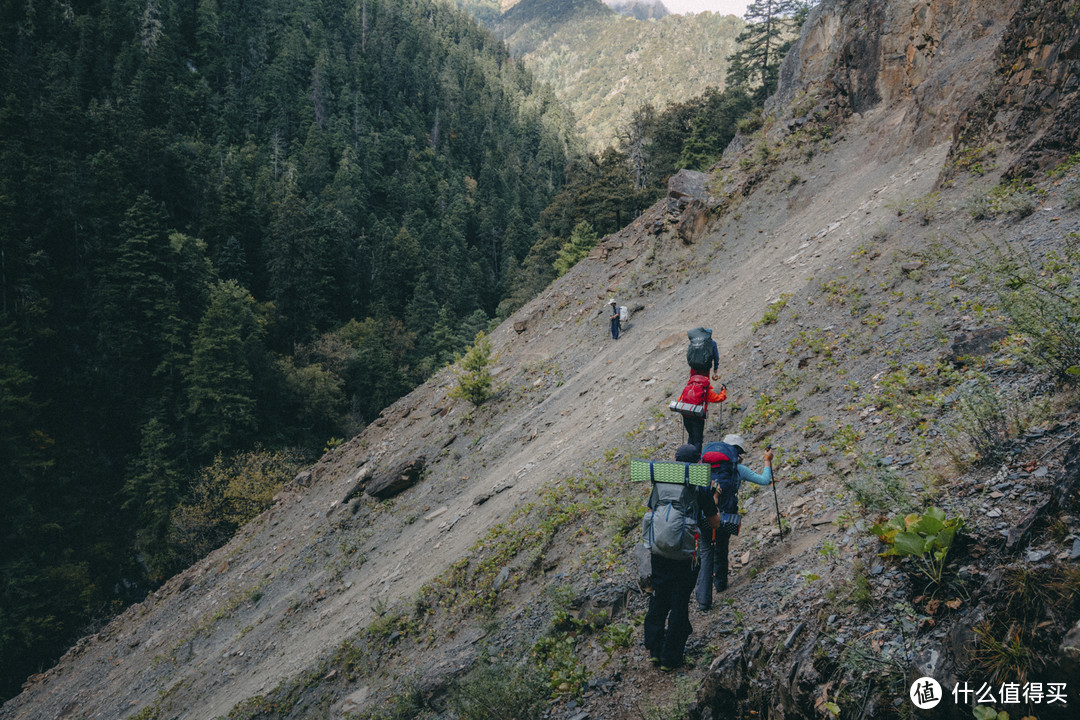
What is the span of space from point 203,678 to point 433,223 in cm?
7101

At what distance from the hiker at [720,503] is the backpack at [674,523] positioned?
0.62 meters

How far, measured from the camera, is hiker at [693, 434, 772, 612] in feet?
15.3

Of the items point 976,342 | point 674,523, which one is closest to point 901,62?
point 976,342

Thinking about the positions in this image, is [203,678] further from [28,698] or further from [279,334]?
[279,334]

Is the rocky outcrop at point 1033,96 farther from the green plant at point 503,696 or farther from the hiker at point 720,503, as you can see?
the green plant at point 503,696

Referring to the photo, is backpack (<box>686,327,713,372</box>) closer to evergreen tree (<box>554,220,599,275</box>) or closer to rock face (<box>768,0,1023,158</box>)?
rock face (<box>768,0,1023,158</box>)

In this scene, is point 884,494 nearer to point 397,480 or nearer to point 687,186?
point 397,480

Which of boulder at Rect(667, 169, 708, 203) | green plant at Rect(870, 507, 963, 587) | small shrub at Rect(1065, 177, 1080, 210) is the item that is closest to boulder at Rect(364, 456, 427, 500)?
boulder at Rect(667, 169, 708, 203)

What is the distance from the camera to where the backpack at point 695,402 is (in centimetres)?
631

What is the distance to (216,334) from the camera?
37.6 m

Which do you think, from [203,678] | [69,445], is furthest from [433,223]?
[203,678]

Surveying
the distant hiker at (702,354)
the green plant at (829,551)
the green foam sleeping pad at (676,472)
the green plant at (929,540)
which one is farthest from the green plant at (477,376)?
the green plant at (929,540)

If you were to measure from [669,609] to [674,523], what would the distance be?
88 centimetres

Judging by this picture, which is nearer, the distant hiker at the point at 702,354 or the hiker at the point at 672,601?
the hiker at the point at 672,601
